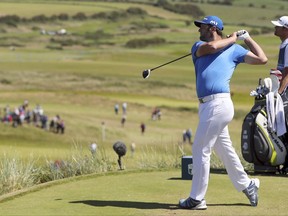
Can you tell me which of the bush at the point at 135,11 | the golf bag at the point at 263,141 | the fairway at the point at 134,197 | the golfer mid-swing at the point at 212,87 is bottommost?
the fairway at the point at 134,197

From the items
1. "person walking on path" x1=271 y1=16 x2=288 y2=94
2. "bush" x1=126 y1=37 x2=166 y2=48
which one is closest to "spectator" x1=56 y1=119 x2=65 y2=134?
"person walking on path" x1=271 y1=16 x2=288 y2=94

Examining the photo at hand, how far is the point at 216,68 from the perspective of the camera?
26.8 feet

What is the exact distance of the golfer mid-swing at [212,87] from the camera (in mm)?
8156

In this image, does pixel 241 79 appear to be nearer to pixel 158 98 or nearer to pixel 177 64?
pixel 158 98

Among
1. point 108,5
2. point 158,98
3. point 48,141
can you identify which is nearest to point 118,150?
point 48,141

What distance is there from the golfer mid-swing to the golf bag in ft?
8.53

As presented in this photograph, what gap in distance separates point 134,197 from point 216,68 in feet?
6.66

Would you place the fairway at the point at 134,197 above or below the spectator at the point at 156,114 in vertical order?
above

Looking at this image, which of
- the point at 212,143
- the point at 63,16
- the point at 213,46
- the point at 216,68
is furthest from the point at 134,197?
the point at 63,16

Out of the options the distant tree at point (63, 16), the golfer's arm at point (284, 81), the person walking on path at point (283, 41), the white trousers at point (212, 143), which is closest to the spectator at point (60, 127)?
the golfer's arm at point (284, 81)

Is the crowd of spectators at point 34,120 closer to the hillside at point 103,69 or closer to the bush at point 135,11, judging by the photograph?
the hillside at point 103,69

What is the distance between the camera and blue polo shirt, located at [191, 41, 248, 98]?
26.8 ft

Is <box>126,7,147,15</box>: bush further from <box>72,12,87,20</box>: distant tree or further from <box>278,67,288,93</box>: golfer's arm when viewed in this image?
<box>278,67,288,93</box>: golfer's arm

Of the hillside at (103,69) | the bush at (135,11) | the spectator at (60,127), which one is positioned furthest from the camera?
the bush at (135,11)
